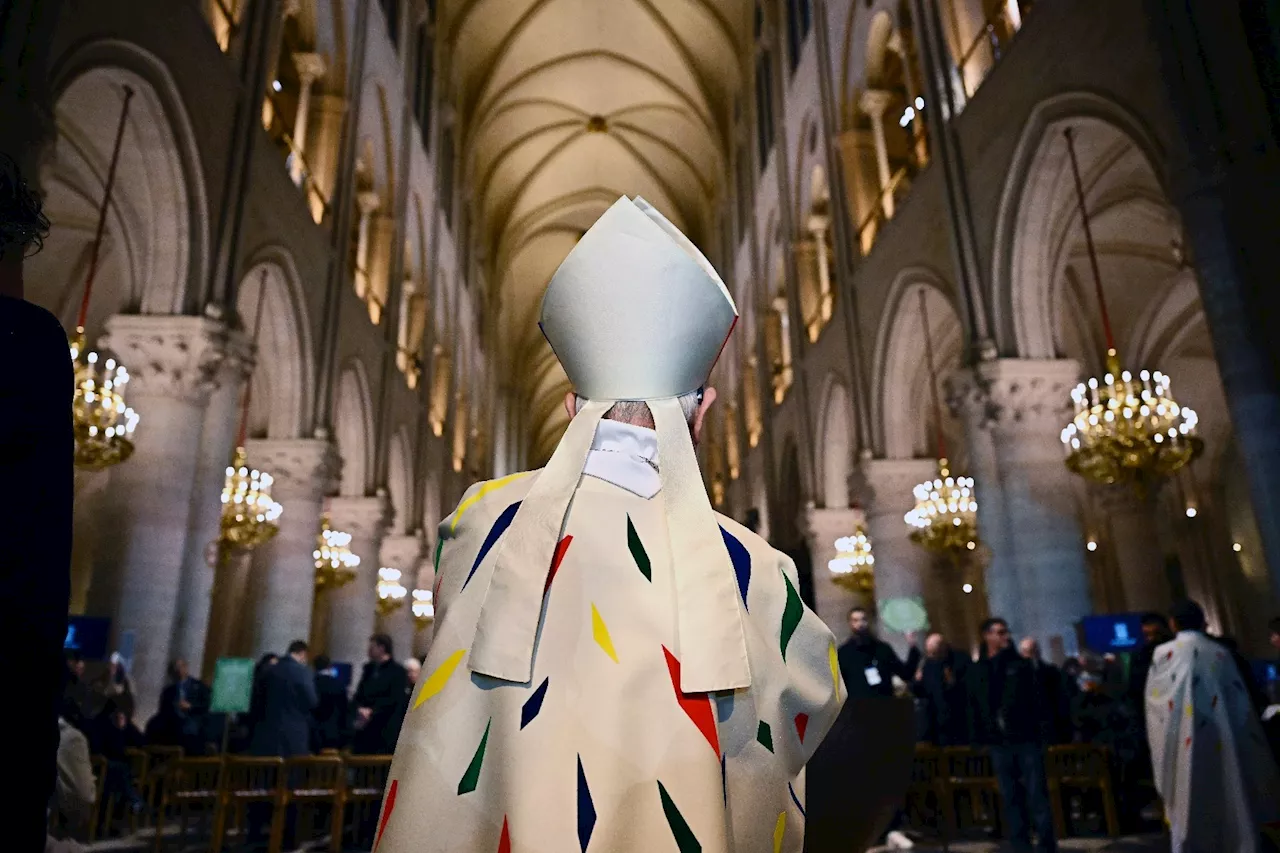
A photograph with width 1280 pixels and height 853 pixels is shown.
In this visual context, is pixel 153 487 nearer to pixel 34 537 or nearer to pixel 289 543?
pixel 289 543

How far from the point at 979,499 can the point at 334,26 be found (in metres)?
10.5

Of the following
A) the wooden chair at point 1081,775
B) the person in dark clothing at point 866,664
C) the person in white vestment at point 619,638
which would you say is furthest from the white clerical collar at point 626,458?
the wooden chair at point 1081,775

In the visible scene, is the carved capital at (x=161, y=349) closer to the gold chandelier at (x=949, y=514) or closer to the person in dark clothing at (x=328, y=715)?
the person in dark clothing at (x=328, y=715)

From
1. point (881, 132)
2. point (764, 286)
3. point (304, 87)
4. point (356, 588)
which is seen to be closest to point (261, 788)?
point (356, 588)

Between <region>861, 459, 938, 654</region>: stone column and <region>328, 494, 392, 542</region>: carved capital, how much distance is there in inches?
283

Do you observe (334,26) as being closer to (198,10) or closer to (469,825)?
(198,10)

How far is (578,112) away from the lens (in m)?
25.5

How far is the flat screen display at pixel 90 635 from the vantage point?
6691 millimetres

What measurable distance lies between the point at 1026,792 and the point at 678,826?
16.1 ft

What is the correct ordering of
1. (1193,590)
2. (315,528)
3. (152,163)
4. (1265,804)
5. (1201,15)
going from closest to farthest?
(1265,804) < (1201,15) < (152,163) < (315,528) < (1193,590)

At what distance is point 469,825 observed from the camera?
3.60ft

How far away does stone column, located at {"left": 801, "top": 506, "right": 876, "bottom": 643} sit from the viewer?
14266 millimetres

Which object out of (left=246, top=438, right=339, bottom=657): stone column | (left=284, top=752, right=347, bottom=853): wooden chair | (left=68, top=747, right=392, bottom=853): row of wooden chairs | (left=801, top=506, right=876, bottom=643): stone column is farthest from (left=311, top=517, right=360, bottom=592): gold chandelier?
(left=801, top=506, right=876, bottom=643): stone column

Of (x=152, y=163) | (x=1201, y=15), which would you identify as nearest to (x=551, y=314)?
(x=1201, y=15)
